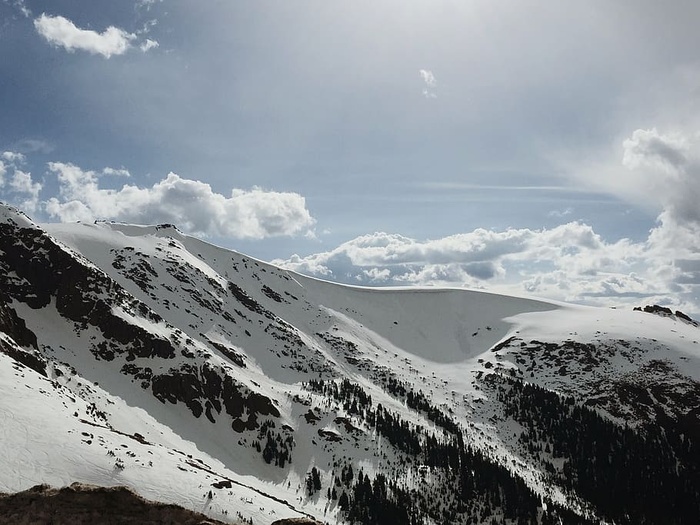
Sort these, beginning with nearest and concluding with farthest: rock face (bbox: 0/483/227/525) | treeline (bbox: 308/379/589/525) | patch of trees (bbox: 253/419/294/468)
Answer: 1. rock face (bbox: 0/483/227/525)
2. treeline (bbox: 308/379/589/525)
3. patch of trees (bbox: 253/419/294/468)

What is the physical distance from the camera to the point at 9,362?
66.9 metres

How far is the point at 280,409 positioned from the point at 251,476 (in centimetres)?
3744

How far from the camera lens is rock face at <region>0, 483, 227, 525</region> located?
29219mm

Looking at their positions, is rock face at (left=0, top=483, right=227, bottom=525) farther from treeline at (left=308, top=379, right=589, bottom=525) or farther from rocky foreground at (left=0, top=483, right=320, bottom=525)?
treeline at (left=308, top=379, right=589, bottom=525)

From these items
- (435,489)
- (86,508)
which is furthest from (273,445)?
(86,508)

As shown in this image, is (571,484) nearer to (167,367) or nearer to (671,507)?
(671,507)

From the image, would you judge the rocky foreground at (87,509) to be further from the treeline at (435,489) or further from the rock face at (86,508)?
the treeline at (435,489)

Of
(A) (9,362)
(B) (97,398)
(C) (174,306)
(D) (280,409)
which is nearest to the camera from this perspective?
(A) (9,362)

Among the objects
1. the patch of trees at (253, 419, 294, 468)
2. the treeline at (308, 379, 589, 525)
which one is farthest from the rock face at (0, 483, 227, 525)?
the patch of trees at (253, 419, 294, 468)

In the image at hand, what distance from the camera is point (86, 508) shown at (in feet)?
99.1

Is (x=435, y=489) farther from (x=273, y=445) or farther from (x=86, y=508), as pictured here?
(x=86, y=508)

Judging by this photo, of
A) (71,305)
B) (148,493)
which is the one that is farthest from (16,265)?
(148,493)

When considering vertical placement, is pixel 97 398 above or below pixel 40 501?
below

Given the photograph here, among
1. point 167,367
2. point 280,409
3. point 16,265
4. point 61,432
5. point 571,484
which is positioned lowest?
point 571,484
